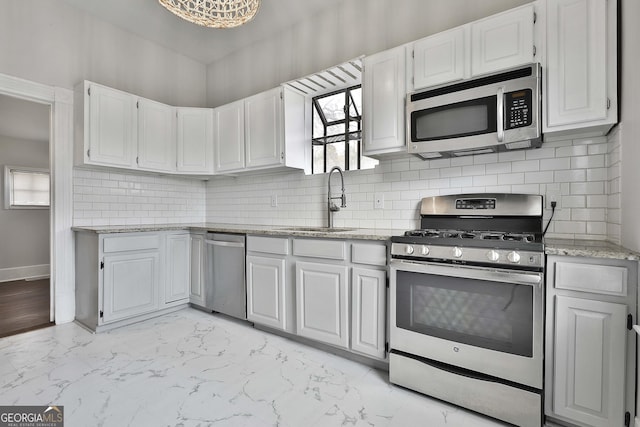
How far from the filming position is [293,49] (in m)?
3.36

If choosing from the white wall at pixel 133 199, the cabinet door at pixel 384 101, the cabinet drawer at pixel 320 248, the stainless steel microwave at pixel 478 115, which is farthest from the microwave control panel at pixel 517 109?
the white wall at pixel 133 199

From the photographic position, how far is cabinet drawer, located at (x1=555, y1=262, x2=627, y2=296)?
137 cm

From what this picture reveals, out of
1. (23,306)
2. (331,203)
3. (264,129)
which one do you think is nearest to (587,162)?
(331,203)

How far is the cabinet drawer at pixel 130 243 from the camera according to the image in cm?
273

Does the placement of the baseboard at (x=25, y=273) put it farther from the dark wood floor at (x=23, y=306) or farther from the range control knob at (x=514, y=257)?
the range control knob at (x=514, y=257)

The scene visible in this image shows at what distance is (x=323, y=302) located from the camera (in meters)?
2.28

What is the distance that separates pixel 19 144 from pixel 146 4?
4.18 meters

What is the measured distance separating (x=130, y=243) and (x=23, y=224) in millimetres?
4117

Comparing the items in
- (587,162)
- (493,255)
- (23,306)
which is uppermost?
(587,162)

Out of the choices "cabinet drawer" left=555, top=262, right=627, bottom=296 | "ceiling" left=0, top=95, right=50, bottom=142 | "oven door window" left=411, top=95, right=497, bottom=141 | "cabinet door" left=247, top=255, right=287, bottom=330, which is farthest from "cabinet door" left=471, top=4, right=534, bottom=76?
"ceiling" left=0, top=95, right=50, bottom=142

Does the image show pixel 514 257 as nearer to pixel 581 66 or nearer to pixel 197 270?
pixel 581 66

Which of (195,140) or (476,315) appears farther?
(195,140)

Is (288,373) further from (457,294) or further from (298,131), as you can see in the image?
(298,131)

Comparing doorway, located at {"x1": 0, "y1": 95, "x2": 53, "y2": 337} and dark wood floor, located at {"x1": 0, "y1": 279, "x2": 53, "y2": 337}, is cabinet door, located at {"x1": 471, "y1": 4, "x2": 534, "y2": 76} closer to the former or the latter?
dark wood floor, located at {"x1": 0, "y1": 279, "x2": 53, "y2": 337}
